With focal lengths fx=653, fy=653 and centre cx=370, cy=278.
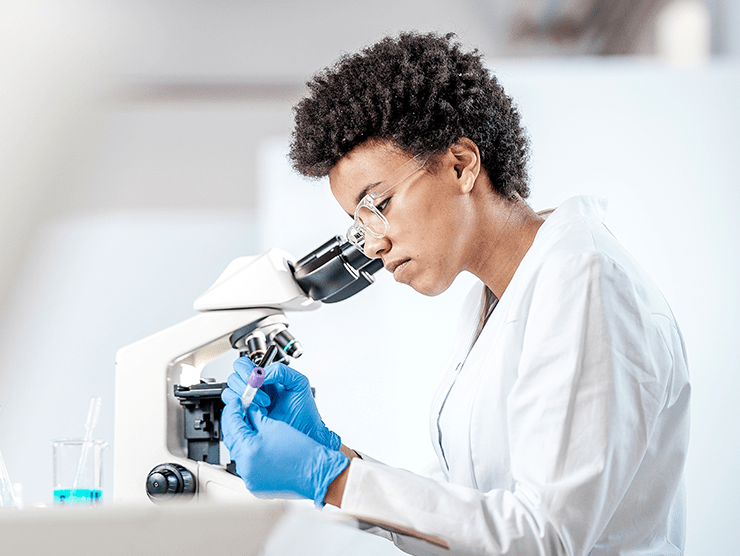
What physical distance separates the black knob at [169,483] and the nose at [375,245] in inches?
20.0

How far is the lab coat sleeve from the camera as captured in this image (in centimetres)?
83

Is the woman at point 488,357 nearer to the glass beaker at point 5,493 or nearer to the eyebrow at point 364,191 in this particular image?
the eyebrow at point 364,191

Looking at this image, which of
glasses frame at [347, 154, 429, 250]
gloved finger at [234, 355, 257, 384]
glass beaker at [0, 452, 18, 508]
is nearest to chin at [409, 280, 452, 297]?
glasses frame at [347, 154, 429, 250]

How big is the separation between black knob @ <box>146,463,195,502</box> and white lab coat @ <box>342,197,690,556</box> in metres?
0.38

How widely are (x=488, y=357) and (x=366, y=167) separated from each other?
0.39 meters

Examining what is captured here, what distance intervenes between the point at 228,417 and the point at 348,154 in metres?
0.49

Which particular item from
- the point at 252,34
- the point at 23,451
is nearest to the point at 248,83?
the point at 252,34

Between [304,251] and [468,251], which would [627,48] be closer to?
[304,251]

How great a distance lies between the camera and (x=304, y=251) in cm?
210

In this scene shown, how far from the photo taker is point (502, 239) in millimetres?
1220

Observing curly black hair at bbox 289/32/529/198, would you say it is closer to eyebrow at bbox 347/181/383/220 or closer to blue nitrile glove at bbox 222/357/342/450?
eyebrow at bbox 347/181/383/220

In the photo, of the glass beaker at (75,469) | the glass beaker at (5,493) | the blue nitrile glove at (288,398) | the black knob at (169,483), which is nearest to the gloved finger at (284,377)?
the blue nitrile glove at (288,398)

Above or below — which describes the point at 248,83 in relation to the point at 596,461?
above

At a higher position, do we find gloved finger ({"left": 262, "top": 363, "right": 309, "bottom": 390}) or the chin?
the chin
